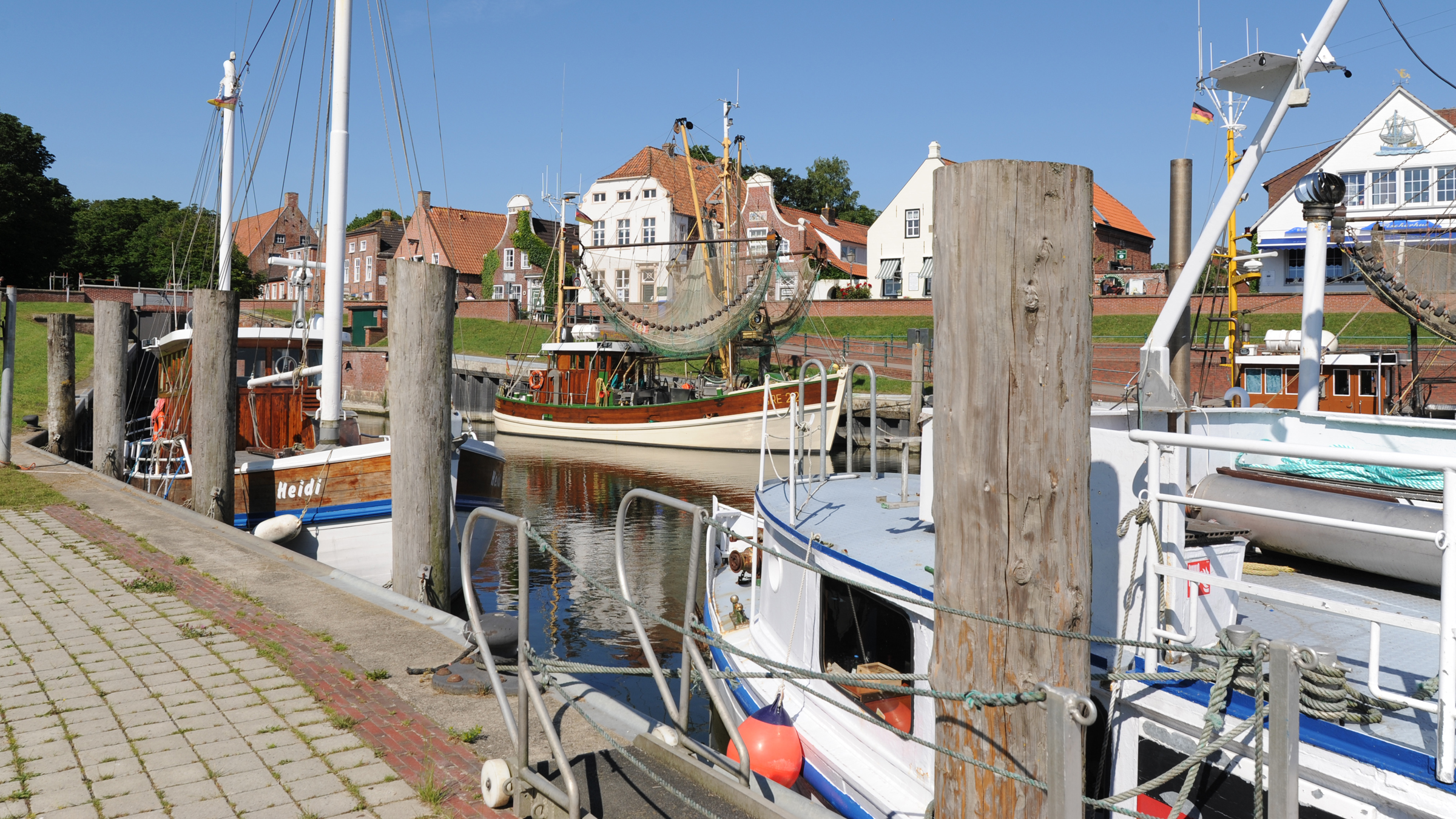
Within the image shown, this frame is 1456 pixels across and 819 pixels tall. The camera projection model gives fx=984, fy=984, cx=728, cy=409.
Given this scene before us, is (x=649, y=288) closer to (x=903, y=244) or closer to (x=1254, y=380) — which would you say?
(x=1254, y=380)

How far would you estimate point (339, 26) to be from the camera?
1189 cm

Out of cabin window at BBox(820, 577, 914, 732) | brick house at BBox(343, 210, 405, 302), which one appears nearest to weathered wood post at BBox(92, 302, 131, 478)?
cabin window at BBox(820, 577, 914, 732)

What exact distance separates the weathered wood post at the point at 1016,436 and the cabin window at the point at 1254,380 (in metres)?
25.1

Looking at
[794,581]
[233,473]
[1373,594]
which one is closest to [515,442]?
[233,473]

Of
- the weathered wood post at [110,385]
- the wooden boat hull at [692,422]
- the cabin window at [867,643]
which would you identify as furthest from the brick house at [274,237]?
the cabin window at [867,643]

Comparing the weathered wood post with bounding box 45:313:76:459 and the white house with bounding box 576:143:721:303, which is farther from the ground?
the white house with bounding box 576:143:721:303

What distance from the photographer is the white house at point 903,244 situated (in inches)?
2098

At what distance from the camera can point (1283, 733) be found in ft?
9.04

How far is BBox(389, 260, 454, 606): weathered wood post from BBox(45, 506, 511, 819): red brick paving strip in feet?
4.23

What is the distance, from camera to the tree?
5441 centimetres

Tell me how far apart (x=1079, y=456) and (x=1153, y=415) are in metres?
3.20

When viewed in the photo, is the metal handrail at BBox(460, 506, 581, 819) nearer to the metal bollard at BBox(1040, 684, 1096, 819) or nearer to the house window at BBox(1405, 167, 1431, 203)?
the metal bollard at BBox(1040, 684, 1096, 819)

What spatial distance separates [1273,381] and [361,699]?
25.3 m

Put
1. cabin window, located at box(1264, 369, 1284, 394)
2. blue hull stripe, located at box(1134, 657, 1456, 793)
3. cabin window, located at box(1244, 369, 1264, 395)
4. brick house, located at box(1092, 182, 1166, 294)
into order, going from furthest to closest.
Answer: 1. brick house, located at box(1092, 182, 1166, 294)
2. cabin window, located at box(1244, 369, 1264, 395)
3. cabin window, located at box(1264, 369, 1284, 394)
4. blue hull stripe, located at box(1134, 657, 1456, 793)
